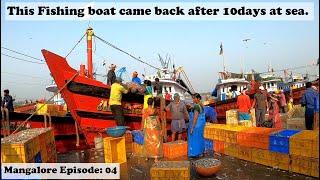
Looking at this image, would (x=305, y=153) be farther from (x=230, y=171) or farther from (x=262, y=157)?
(x=230, y=171)

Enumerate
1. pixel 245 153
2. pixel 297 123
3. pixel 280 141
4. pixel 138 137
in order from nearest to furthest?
pixel 280 141 < pixel 245 153 < pixel 138 137 < pixel 297 123

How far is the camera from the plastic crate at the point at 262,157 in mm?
7227

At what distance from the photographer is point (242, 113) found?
12.1 metres

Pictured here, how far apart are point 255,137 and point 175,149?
2.14 meters

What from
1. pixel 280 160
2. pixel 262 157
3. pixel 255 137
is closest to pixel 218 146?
pixel 255 137

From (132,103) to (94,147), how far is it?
1957mm

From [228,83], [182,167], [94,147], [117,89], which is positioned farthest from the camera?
[228,83]

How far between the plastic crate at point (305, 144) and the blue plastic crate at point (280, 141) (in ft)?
0.40

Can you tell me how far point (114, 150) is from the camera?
809 centimetres

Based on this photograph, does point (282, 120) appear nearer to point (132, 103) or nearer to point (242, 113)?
point (242, 113)

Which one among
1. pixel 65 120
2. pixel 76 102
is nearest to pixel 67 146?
pixel 65 120

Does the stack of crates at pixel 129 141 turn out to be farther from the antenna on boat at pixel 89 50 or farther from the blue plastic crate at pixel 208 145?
the antenna on boat at pixel 89 50

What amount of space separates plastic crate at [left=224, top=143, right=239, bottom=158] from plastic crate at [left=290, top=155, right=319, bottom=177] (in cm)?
177

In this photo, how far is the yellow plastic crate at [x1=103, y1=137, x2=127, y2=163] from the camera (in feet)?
26.1
